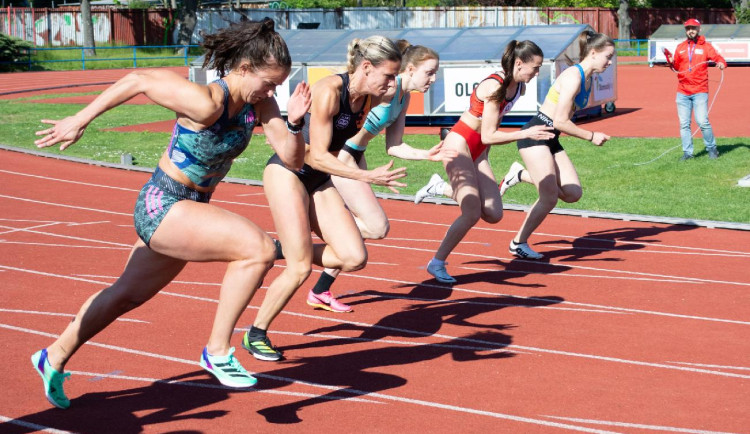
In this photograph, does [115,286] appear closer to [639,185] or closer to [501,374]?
[501,374]

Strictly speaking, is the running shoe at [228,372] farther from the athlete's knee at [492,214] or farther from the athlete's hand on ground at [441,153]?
the athlete's knee at [492,214]

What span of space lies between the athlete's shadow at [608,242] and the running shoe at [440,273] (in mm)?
1467

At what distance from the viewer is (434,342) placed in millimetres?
6109

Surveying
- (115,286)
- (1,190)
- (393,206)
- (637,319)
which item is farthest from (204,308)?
(1,190)

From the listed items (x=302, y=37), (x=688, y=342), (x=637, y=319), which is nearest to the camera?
(x=688, y=342)

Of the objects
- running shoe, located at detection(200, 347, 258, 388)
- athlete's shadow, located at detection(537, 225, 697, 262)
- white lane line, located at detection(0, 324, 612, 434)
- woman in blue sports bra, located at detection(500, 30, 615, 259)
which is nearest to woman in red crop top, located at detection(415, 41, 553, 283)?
woman in blue sports bra, located at detection(500, 30, 615, 259)

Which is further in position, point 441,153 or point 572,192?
point 572,192

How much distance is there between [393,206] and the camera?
11617 millimetres

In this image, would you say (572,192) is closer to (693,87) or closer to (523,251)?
(523,251)

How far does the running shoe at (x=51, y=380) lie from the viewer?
15.3ft

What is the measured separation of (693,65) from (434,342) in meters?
9.41

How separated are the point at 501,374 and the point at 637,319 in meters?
1.69

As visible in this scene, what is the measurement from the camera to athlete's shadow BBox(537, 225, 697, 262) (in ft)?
29.5

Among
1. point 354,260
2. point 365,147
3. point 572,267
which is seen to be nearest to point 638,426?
point 354,260
